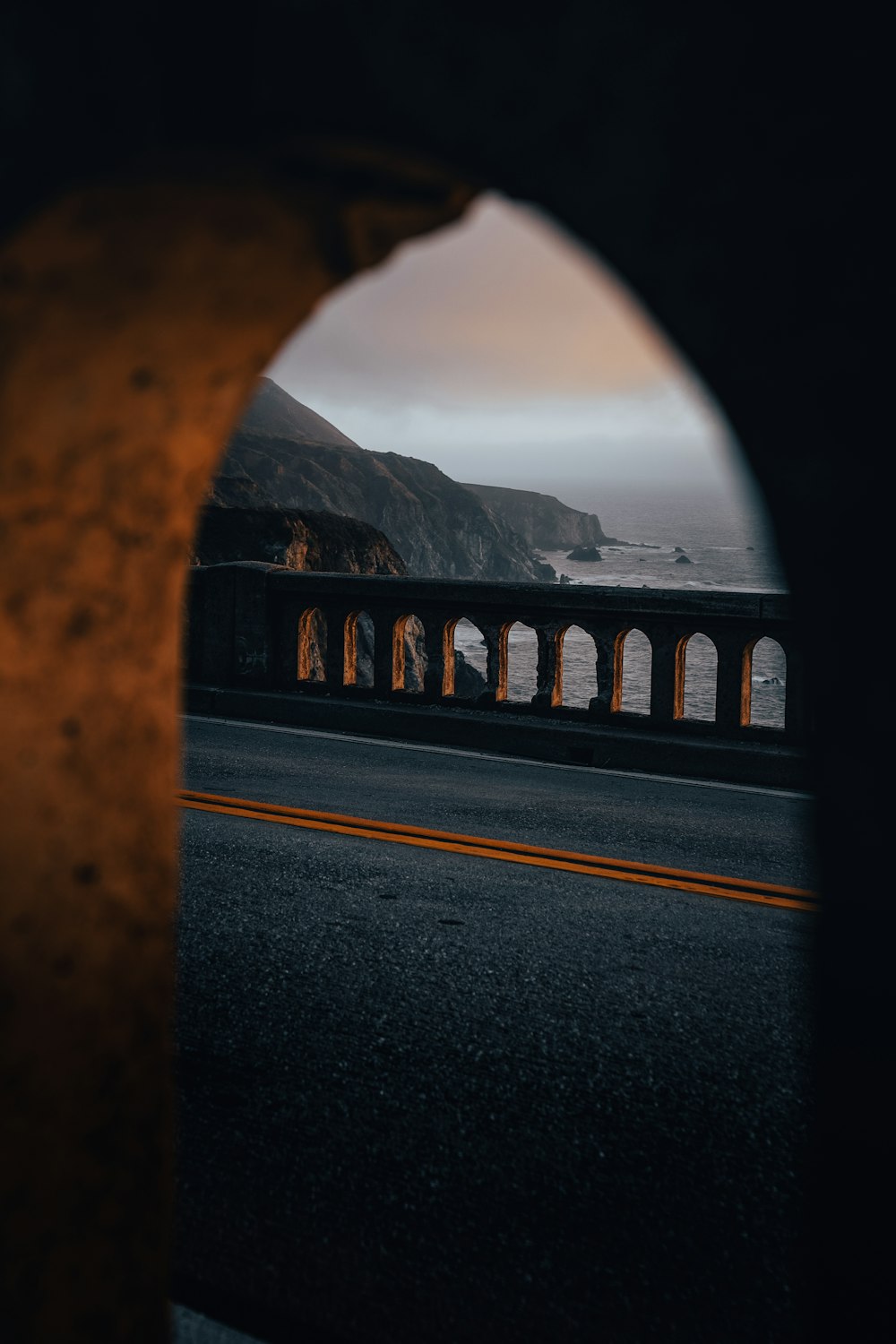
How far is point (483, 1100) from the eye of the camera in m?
2.57

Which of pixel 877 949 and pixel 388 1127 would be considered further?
pixel 388 1127

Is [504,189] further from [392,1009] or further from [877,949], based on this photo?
[392,1009]

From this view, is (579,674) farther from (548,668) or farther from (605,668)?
(605,668)

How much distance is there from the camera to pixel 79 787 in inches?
49.0

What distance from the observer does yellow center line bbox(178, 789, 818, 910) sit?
4.41m

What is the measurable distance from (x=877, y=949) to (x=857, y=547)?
37cm

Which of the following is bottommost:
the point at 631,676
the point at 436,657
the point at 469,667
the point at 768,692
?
the point at 768,692

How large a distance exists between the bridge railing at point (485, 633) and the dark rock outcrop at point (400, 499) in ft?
292

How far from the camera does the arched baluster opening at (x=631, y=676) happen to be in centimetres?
768

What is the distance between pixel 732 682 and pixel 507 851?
3.06 meters

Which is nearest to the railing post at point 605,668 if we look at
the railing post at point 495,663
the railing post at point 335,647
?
the railing post at point 495,663

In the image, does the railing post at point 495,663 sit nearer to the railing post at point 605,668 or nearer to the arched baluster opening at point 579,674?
the railing post at point 605,668

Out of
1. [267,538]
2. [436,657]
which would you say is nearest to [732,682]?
[436,657]

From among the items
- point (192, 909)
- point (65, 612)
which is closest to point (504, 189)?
point (65, 612)
